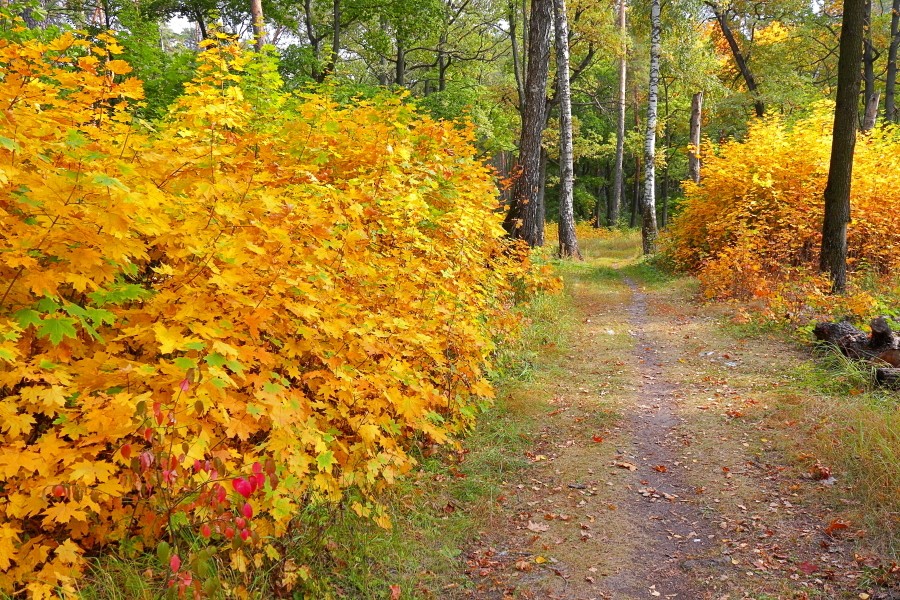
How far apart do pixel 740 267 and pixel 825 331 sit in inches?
157

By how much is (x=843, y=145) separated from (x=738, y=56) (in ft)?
44.2

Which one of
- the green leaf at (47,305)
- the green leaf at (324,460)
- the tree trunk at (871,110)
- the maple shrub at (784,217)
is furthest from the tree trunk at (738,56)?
the green leaf at (47,305)

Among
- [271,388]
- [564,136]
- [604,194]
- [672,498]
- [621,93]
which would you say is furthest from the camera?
[604,194]

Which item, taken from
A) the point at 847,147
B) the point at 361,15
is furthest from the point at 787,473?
the point at 361,15

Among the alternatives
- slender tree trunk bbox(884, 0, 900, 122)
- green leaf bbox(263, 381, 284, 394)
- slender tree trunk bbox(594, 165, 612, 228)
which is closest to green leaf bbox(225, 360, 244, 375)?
green leaf bbox(263, 381, 284, 394)

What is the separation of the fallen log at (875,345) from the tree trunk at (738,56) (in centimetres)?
1600

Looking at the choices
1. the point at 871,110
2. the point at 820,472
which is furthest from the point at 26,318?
the point at 871,110

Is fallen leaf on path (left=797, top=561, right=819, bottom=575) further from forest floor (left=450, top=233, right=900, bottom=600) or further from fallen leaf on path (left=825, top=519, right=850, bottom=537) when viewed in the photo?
fallen leaf on path (left=825, top=519, right=850, bottom=537)

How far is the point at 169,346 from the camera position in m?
2.63

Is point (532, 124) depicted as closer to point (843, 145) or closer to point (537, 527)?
point (843, 145)

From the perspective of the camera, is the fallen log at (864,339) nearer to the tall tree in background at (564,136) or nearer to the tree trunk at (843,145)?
the tree trunk at (843,145)

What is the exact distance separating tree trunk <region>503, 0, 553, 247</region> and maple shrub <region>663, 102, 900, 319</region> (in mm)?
3924

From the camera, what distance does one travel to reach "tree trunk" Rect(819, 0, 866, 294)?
865 centimetres

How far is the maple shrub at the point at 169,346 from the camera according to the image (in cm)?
250
